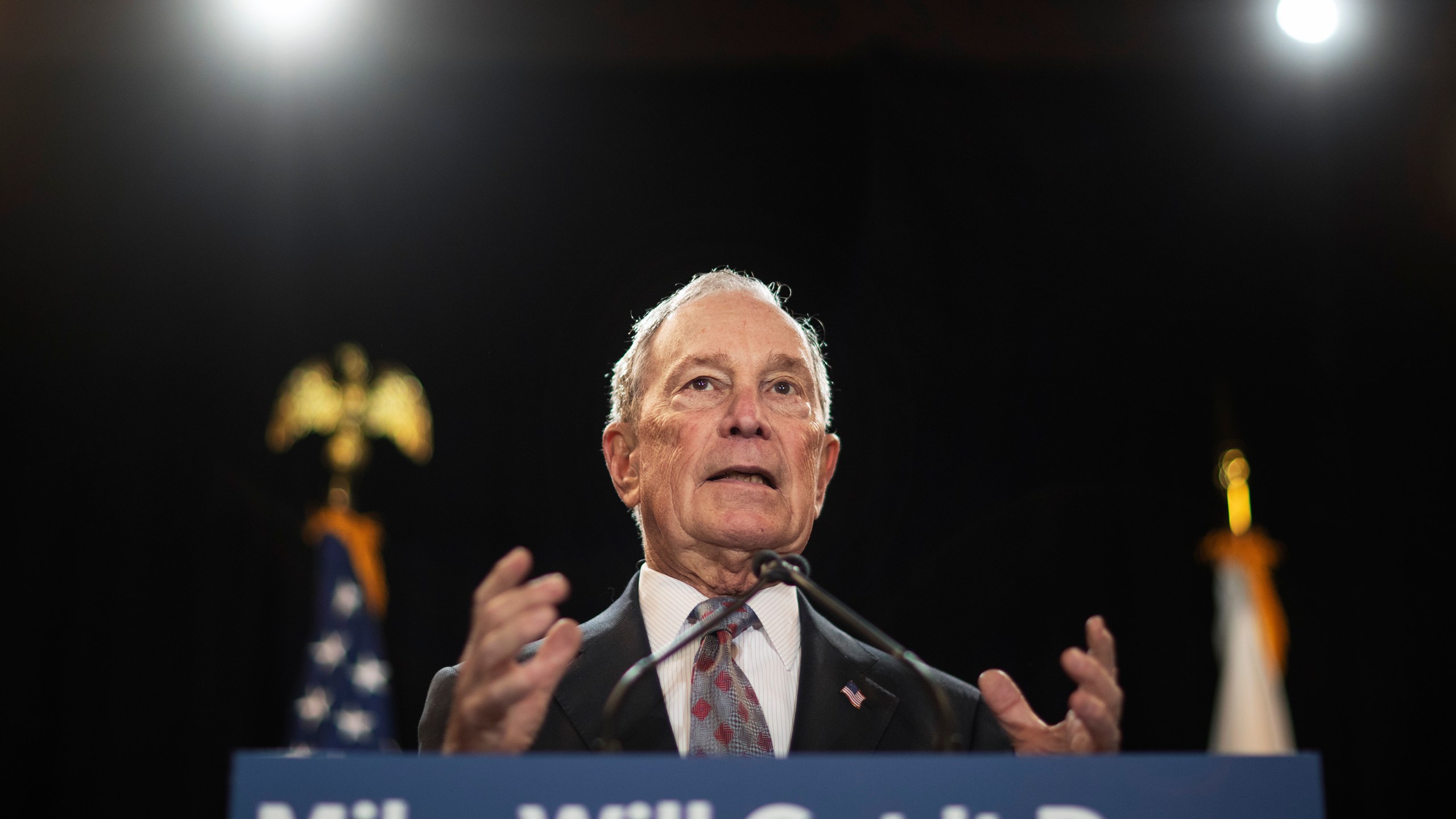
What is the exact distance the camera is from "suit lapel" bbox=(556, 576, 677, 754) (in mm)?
1678

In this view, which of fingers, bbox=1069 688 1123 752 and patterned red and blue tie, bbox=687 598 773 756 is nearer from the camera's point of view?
fingers, bbox=1069 688 1123 752

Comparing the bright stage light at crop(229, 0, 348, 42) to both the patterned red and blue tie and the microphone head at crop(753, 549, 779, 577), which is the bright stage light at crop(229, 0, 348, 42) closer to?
the patterned red and blue tie

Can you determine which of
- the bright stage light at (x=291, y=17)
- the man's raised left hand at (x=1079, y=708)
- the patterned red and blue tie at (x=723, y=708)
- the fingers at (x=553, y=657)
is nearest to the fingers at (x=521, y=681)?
the fingers at (x=553, y=657)

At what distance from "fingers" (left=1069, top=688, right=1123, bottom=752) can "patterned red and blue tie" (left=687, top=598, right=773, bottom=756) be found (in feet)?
1.53

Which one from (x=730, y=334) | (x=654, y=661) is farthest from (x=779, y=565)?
(x=730, y=334)

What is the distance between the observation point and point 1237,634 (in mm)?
5609

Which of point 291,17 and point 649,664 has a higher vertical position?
point 291,17

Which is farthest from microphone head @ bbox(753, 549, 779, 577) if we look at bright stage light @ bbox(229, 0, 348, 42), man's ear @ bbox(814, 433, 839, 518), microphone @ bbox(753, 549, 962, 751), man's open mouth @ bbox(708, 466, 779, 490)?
bright stage light @ bbox(229, 0, 348, 42)

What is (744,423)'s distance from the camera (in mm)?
1889

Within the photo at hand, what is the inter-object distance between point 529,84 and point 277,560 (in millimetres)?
2617

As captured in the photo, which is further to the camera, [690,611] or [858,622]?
[690,611]

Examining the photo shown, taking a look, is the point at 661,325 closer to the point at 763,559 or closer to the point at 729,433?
the point at 729,433

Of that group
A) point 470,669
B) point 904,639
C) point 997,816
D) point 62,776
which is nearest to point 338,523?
point 62,776

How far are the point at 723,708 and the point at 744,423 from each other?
17.9 inches
